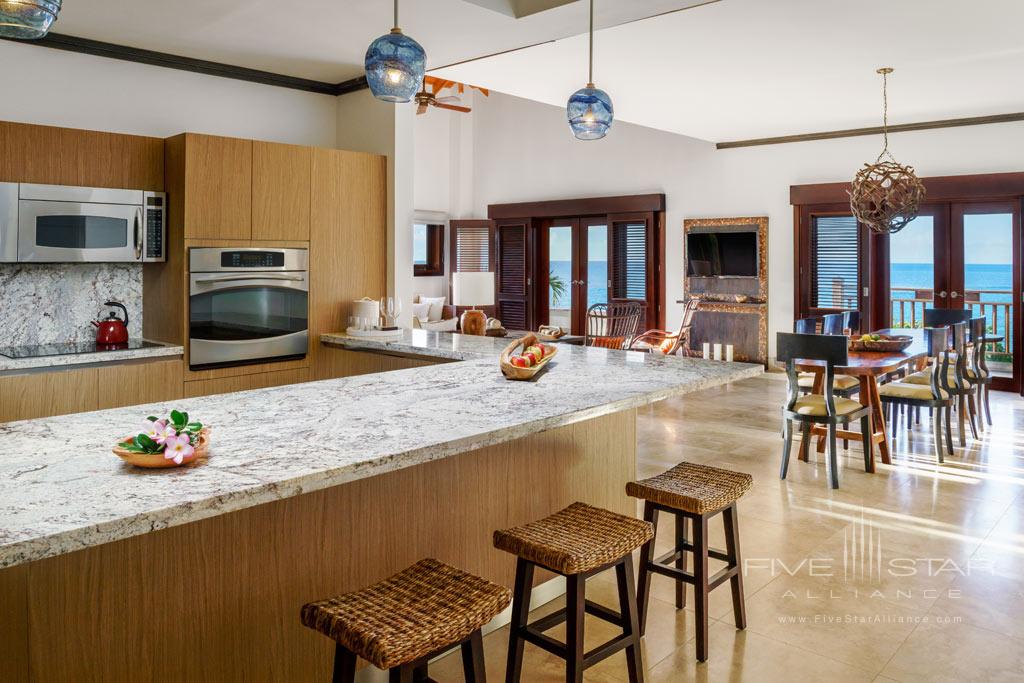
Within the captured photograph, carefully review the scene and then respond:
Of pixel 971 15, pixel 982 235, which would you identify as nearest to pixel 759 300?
pixel 982 235

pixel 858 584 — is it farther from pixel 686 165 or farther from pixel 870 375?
pixel 686 165

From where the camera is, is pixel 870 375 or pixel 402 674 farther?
pixel 870 375

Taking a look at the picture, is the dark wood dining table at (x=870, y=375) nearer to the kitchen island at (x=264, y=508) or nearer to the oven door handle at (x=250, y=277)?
the kitchen island at (x=264, y=508)

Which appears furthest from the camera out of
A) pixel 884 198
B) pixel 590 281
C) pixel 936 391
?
pixel 590 281

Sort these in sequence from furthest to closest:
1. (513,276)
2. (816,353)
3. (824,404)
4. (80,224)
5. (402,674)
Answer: (513,276) → (824,404) → (816,353) → (80,224) → (402,674)

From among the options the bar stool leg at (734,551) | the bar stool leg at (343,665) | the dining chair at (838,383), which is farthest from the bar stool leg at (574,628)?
the dining chair at (838,383)

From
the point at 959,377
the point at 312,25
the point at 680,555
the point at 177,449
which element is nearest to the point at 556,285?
the point at 959,377

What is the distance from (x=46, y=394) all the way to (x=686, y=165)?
794cm

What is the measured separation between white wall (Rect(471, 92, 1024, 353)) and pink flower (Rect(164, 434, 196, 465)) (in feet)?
23.0

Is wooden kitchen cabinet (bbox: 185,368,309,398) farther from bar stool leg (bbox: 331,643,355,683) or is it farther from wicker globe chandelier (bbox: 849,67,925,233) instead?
wicker globe chandelier (bbox: 849,67,925,233)

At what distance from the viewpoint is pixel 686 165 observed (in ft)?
32.1

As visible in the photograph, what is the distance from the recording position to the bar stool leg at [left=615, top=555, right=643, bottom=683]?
2221mm

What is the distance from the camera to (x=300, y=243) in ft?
15.6

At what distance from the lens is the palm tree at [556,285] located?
441 inches
